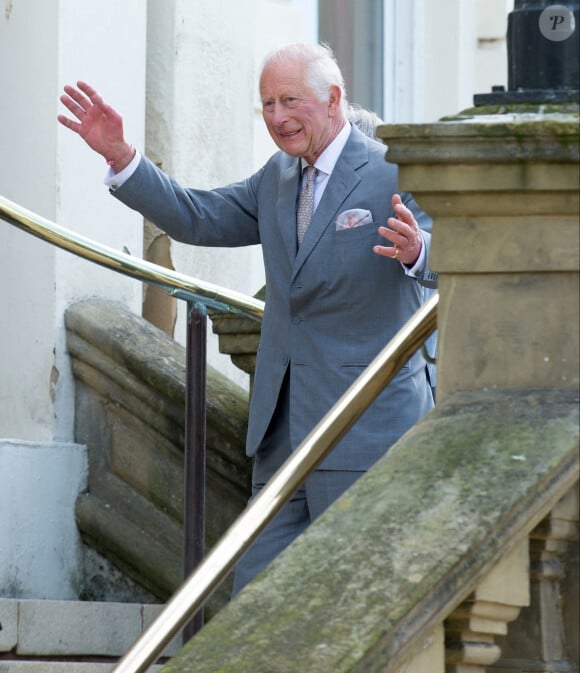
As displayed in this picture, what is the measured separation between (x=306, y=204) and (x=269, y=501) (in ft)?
4.92

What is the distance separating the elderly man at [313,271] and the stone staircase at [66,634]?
2.45 ft

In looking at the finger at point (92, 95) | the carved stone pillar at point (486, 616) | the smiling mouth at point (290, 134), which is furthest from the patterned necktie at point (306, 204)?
the carved stone pillar at point (486, 616)

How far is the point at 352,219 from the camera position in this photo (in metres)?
4.38

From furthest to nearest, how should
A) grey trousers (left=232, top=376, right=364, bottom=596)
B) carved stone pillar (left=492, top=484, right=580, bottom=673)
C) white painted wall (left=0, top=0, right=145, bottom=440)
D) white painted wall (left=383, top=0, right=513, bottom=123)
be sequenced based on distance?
white painted wall (left=383, top=0, right=513, bottom=123) < white painted wall (left=0, top=0, right=145, bottom=440) < grey trousers (left=232, top=376, right=364, bottom=596) < carved stone pillar (left=492, top=484, right=580, bottom=673)

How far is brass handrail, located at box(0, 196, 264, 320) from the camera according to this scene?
4793mm

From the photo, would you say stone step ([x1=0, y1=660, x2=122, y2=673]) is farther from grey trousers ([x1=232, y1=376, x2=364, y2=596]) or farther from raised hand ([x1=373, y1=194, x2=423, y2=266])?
raised hand ([x1=373, y1=194, x2=423, y2=266])

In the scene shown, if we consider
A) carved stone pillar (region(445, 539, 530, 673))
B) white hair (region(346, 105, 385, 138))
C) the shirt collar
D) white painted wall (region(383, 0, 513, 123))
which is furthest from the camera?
white painted wall (region(383, 0, 513, 123))

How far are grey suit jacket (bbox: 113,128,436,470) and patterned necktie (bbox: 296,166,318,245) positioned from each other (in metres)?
0.02

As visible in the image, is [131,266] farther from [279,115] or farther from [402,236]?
[402,236]

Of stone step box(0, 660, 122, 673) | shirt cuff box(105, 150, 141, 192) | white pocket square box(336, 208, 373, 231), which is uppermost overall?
shirt cuff box(105, 150, 141, 192)

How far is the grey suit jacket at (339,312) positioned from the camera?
14.1 feet

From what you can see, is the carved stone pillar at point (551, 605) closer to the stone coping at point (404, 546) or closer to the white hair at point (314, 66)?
the stone coping at point (404, 546)

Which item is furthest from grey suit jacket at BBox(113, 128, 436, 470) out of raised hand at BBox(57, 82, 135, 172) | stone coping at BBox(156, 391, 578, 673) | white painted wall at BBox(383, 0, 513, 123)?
white painted wall at BBox(383, 0, 513, 123)

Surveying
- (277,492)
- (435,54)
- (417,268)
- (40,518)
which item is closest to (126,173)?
(417,268)
